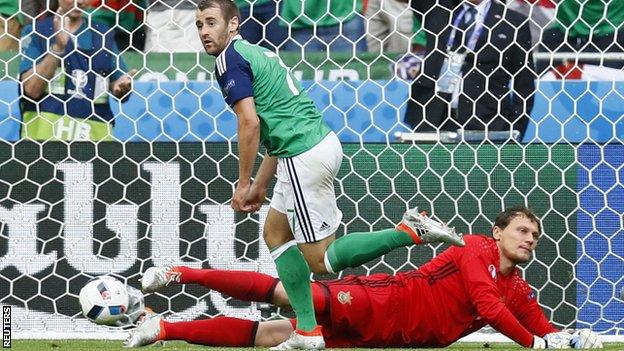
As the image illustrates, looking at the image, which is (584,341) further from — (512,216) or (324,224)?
(324,224)

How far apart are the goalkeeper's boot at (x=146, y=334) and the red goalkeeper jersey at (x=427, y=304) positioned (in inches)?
30.7

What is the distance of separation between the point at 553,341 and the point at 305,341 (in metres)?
1.13

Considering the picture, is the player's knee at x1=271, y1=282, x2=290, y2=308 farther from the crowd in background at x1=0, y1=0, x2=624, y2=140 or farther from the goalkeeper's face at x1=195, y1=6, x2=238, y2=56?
the crowd in background at x1=0, y1=0, x2=624, y2=140

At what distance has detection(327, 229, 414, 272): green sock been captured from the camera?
5336 mm

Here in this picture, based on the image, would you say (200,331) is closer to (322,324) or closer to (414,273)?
(322,324)

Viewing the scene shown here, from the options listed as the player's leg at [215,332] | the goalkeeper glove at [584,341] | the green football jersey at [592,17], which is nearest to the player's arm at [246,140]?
the player's leg at [215,332]

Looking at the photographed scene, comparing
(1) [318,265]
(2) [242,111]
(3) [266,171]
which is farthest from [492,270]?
(2) [242,111]

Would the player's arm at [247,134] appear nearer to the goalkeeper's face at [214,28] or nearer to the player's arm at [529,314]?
the goalkeeper's face at [214,28]

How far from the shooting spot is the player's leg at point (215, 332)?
18.3ft

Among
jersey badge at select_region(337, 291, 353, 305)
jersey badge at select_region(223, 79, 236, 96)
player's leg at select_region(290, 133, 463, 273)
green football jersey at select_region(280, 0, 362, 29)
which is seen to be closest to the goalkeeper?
jersey badge at select_region(337, 291, 353, 305)

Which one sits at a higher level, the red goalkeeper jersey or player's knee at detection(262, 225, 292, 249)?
player's knee at detection(262, 225, 292, 249)

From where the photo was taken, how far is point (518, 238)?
19.1 feet

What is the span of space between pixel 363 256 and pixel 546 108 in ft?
6.60

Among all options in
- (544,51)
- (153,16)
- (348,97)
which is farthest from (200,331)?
(544,51)
